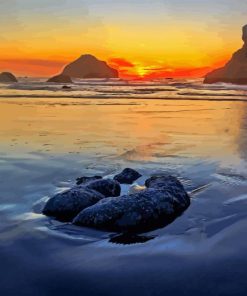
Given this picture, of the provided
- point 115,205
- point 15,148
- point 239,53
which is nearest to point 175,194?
point 115,205

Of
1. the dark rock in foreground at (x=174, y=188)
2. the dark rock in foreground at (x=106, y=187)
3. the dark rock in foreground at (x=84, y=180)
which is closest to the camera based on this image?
the dark rock in foreground at (x=174, y=188)

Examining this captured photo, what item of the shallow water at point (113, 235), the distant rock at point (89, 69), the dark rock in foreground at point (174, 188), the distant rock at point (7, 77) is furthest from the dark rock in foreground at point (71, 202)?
the distant rock at point (89, 69)

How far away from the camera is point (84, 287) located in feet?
13.7

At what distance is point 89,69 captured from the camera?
15200 centimetres

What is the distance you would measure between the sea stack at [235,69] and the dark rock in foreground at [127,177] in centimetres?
8296

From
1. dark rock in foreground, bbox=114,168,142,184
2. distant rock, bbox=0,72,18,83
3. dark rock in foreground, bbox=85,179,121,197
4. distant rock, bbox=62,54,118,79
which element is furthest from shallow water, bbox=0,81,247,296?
distant rock, bbox=62,54,118,79

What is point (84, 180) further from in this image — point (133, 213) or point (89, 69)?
point (89, 69)

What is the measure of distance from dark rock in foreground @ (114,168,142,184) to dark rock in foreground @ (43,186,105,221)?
1.39 m

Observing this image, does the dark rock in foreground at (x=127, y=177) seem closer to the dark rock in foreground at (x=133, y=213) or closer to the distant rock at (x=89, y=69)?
the dark rock in foreground at (x=133, y=213)

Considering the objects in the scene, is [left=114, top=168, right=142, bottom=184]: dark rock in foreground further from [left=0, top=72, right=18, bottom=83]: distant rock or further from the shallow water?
[left=0, top=72, right=18, bottom=83]: distant rock

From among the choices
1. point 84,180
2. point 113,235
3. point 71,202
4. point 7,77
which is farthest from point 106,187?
point 7,77

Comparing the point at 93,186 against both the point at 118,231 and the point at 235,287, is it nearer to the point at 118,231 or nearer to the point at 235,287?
the point at 118,231

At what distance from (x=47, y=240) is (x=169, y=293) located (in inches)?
69.3

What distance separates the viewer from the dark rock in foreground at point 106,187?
722 cm
